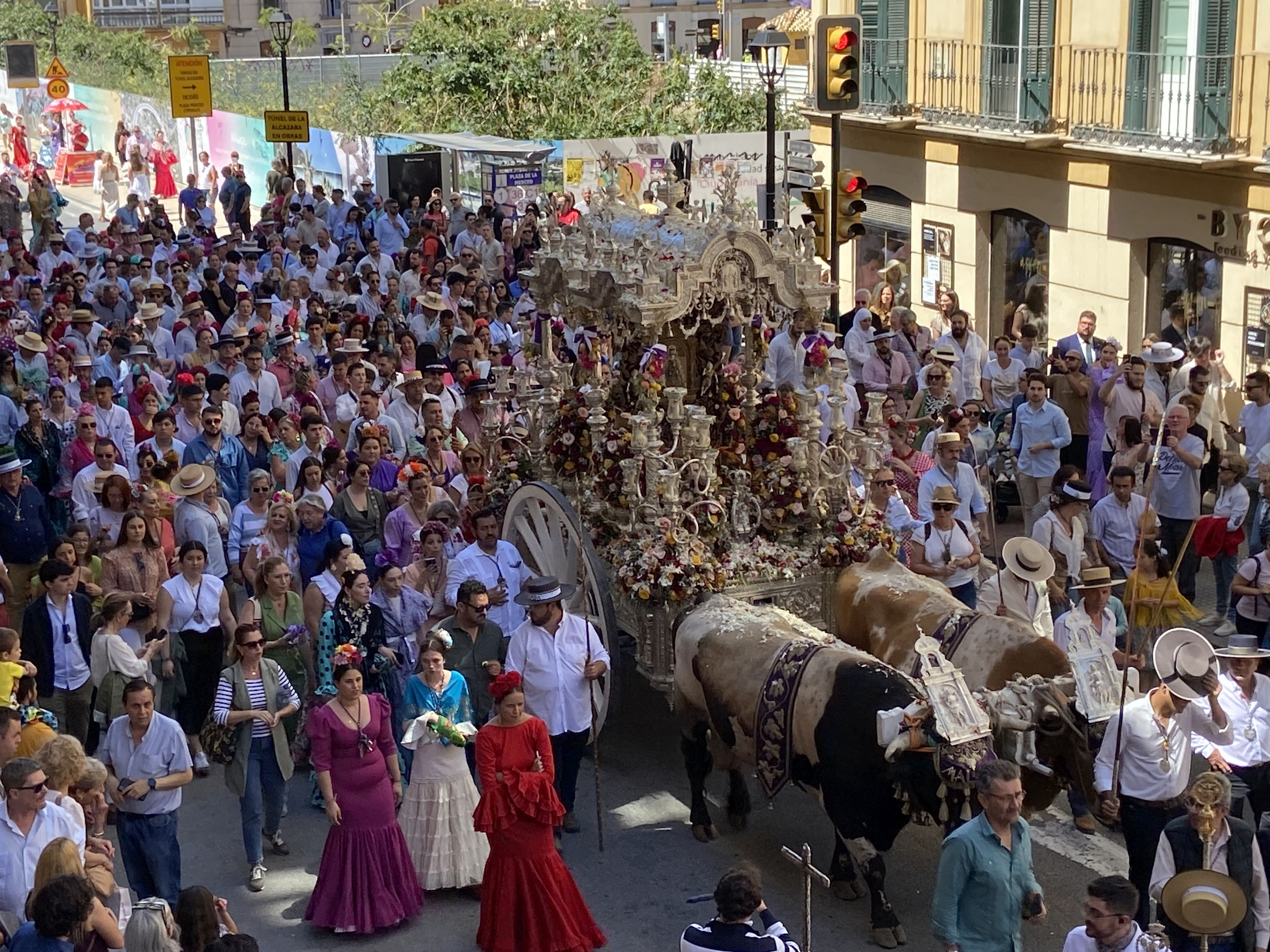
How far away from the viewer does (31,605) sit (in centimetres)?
1066

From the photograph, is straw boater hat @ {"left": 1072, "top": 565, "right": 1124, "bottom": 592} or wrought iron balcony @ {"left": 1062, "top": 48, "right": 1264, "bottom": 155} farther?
wrought iron balcony @ {"left": 1062, "top": 48, "right": 1264, "bottom": 155}

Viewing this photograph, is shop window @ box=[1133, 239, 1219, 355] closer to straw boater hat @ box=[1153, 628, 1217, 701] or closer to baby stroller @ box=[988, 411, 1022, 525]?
baby stroller @ box=[988, 411, 1022, 525]

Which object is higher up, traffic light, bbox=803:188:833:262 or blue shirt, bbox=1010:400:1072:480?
traffic light, bbox=803:188:833:262

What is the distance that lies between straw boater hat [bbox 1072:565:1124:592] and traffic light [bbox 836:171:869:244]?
6.62 metres

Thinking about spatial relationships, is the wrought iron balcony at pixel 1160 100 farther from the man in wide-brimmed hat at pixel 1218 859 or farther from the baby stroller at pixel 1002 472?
the man in wide-brimmed hat at pixel 1218 859

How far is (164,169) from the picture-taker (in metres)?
44.4

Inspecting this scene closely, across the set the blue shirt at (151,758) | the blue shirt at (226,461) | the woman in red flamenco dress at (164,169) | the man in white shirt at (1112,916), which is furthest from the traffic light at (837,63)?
the woman in red flamenco dress at (164,169)

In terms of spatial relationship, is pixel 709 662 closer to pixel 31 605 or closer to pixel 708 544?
pixel 708 544

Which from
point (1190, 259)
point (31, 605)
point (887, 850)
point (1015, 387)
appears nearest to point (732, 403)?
point (887, 850)

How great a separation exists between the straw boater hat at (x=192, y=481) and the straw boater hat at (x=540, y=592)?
3194 mm

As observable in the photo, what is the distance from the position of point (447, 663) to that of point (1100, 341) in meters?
8.88

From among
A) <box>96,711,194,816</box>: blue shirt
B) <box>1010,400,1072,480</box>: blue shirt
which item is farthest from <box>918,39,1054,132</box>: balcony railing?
<box>96,711,194,816</box>: blue shirt

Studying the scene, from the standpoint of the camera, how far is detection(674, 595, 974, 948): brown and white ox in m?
8.59

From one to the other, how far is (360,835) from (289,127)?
23.8 metres
